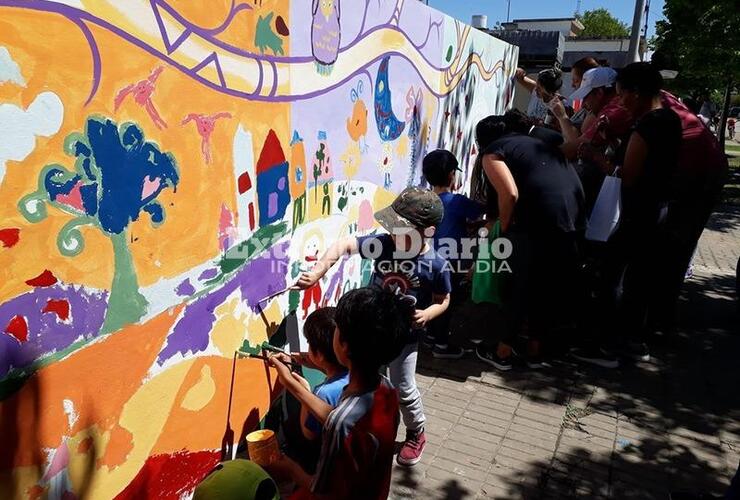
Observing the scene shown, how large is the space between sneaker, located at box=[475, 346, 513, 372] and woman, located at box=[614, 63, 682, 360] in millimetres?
1174

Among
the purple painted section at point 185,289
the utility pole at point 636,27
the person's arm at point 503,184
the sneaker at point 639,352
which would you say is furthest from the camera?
the utility pole at point 636,27

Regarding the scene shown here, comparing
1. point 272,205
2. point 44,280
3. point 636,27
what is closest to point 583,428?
point 272,205

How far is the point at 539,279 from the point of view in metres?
3.92

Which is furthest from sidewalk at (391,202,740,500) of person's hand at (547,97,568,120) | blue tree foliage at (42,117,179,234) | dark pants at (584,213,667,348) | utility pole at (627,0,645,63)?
utility pole at (627,0,645,63)

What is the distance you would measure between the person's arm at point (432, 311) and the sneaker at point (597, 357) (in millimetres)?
2107

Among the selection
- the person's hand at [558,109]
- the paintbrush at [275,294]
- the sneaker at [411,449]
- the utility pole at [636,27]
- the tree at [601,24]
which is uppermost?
the tree at [601,24]

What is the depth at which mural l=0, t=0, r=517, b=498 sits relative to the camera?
152 centimetres

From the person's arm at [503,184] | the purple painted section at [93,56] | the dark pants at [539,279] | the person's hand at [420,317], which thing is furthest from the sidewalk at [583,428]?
the purple painted section at [93,56]

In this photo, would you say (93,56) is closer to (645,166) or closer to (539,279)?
(539,279)

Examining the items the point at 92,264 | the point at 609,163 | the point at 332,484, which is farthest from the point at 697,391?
the point at 92,264

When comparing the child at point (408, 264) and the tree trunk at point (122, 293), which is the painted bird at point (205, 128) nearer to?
the tree trunk at point (122, 293)

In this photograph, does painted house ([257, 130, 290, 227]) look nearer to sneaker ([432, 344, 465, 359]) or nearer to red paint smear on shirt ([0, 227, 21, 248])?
red paint smear on shirt ([0, 227, 21, 248])

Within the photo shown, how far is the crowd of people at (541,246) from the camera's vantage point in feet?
9.07

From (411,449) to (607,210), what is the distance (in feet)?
7.38
